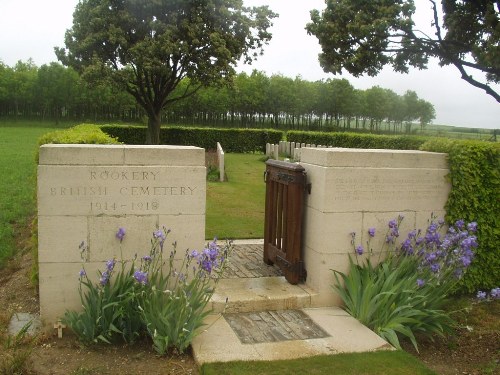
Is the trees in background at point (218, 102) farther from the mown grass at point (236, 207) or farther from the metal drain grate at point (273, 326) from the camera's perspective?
the metal drain grate at point (273, 326)

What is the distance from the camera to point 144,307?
3988 millimetres

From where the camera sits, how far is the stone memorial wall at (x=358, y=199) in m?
4.93

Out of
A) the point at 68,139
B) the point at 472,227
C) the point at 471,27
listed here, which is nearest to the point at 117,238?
the point at 68,139

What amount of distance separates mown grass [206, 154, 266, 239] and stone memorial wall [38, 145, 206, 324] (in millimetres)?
3561

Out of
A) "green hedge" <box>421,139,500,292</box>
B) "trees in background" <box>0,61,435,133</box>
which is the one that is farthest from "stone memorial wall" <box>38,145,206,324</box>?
Answer: "trees in background" <box>0,61,435,133</box>

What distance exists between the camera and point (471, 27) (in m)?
19.9

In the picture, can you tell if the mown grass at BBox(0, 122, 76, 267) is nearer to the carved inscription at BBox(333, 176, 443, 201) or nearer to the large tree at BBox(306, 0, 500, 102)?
the carved inscription at BBox(333, 176, 443, 201)

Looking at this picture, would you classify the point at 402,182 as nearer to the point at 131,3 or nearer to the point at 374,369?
the point at 374,369

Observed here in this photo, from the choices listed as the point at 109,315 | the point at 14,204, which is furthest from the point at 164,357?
the point at 14,204

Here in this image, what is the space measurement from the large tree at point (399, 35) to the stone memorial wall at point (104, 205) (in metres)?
15.7

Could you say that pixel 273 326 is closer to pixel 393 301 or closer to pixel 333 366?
pixel 333 366

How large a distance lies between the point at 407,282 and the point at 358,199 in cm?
97

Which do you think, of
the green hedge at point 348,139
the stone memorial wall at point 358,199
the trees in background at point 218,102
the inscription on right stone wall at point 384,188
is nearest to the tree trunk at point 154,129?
the green hedge at point 348,139

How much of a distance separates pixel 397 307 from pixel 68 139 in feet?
13.0
